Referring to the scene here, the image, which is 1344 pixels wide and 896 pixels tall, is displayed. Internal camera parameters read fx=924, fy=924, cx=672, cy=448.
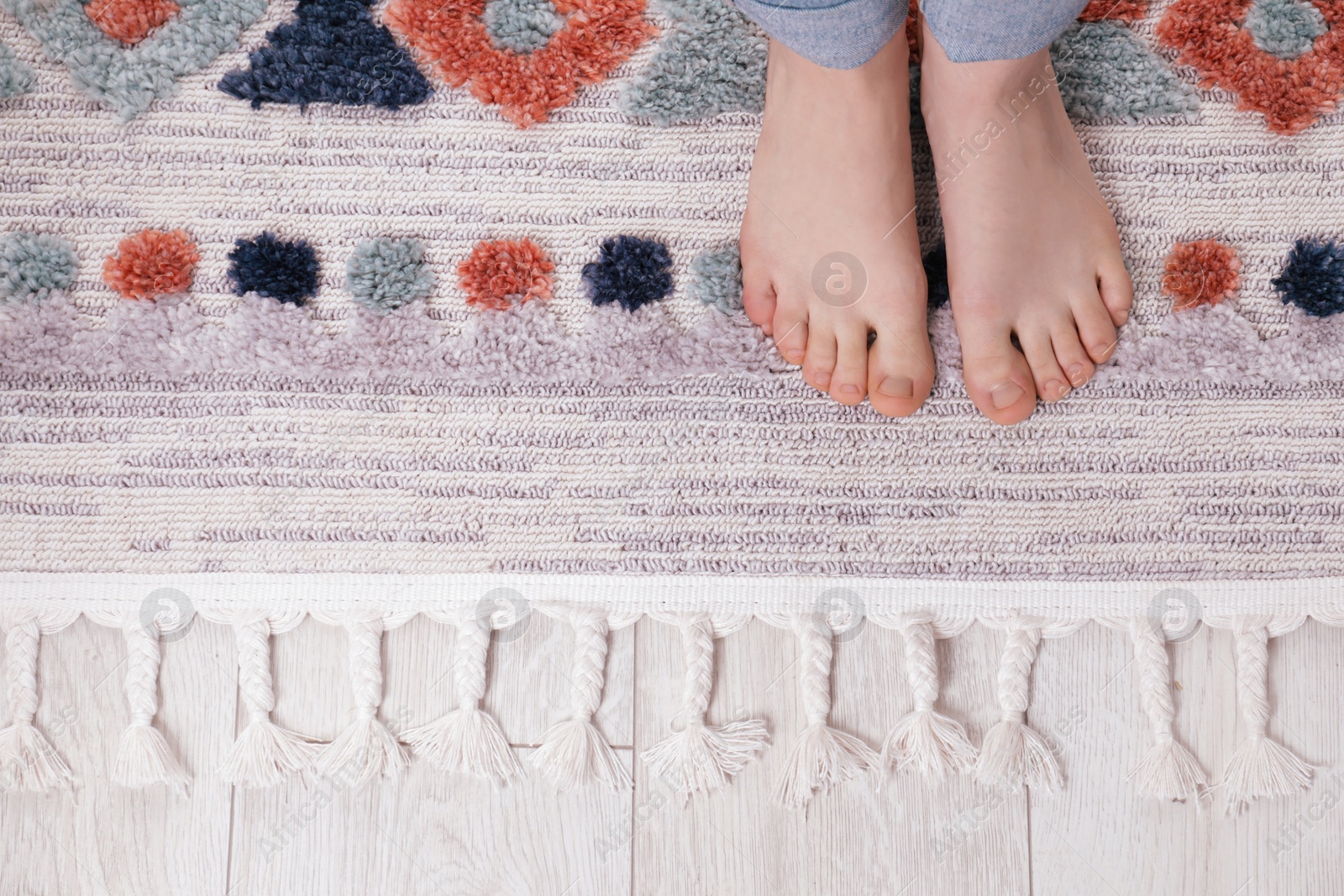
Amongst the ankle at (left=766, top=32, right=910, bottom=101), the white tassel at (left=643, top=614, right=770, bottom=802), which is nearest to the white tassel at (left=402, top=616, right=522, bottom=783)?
the white tassel at (left=643, top=614, right=770, bottom=802)

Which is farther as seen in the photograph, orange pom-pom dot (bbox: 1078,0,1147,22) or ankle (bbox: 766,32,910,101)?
orange pom-pom dot (bbox: 1078,0,1147,22)

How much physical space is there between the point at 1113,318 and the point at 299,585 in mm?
627

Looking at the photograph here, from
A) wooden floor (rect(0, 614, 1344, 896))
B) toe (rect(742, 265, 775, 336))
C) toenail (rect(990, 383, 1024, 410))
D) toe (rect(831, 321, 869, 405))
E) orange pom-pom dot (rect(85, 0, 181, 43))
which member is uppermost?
orange pom-pom dot (rect(85, 0, 181, 43))

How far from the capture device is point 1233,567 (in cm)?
67

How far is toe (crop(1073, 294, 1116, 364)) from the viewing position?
67cm

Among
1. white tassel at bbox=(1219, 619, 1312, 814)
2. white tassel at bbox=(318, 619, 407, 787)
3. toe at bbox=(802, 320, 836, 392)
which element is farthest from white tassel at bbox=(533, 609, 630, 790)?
white tassel at bbox=(1219, 619, 1312, 814)

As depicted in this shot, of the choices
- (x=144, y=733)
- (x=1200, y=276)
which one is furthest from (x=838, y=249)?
(x=144, y=733)

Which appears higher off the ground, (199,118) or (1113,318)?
(199,118)

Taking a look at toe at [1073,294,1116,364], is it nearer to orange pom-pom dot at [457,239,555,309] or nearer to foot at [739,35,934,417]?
foot at [739,35,934,417]

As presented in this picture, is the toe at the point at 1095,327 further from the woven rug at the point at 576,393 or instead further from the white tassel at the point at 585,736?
the white tassel at the point at 585,736

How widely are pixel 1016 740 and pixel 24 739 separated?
28.1 inches

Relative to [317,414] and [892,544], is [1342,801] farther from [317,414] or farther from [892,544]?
[317,414]

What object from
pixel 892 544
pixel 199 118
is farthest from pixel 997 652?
pixel 199 118

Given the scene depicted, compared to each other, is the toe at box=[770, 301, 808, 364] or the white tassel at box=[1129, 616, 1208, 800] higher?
the toe at box=[770, 301, 808, 364]
